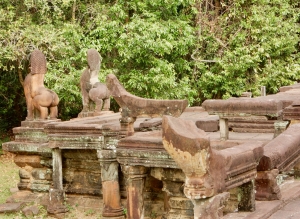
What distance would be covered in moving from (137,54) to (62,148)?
645 centimetres

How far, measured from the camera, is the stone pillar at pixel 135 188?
20.9 ft

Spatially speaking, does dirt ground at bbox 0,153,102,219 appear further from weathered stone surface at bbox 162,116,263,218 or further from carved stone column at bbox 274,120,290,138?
weathered stone surface at bbox 162,116,263,218

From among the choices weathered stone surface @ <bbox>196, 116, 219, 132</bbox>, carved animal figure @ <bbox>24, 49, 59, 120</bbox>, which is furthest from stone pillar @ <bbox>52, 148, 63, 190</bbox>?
weathered stone surface @ <bbox>196, 116, 219, 132</bbox>

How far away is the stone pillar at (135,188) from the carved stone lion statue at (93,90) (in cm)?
353

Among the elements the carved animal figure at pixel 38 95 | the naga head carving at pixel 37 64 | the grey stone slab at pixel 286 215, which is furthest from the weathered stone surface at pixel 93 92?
the grey stone slab at pixel 286 215

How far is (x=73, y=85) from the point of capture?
14.0 meters

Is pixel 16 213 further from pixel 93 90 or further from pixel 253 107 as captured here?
pixel 253 107

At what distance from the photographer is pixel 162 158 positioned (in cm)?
612

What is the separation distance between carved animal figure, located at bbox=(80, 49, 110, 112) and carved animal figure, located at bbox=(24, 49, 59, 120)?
2.11 ft

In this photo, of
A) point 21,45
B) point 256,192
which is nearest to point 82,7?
point 21,45

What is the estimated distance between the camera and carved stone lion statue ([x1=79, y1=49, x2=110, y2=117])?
977 centimetres

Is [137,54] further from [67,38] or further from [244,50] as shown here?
[244,50]

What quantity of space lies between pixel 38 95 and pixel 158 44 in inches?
208

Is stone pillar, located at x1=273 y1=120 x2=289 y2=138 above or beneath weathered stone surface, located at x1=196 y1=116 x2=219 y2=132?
above
